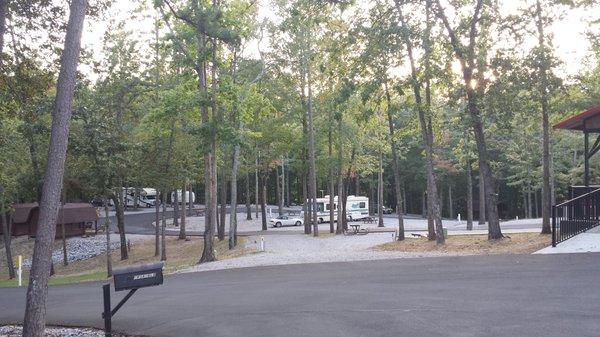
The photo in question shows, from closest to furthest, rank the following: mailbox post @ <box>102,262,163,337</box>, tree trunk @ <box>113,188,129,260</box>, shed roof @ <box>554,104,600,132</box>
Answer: mailbox post @ <box>102,262,163,337</box> < shed roof @ <box>554,104,600,132</box> < tree trunk @ <box>113,188,129,260</box>

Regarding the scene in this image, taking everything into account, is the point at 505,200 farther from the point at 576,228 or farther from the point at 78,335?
the point at 78,335

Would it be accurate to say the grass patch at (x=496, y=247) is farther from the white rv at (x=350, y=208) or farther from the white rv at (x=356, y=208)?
the white rv at (x=356, y=208)

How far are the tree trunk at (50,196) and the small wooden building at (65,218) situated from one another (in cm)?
3485

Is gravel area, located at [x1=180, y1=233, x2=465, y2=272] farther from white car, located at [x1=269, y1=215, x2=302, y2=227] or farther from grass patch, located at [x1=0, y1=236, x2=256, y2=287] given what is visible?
white car, located at [x1=269, y1=215, x2=302, y2=227]

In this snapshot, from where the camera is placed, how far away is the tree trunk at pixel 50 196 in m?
8.00

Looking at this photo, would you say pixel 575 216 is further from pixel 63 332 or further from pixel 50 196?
pixel 50 196

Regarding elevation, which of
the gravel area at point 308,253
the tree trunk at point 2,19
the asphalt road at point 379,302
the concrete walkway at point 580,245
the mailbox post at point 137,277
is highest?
the tree trunk at point 2,19

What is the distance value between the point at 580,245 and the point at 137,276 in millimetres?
11262

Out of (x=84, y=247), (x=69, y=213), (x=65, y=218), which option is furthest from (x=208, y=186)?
(x=69, y=213)

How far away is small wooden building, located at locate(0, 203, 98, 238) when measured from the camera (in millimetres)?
40594

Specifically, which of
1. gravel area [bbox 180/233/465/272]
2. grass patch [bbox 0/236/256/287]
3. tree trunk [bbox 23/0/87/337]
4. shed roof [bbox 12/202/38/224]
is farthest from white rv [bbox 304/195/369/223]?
tree trunk [bbox 23/0/87/337]

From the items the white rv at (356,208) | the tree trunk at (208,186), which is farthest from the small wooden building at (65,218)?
the tree trunk at (208,186)

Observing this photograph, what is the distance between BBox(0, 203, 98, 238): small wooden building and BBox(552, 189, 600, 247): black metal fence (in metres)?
35.7

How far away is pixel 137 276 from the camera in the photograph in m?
7.52
